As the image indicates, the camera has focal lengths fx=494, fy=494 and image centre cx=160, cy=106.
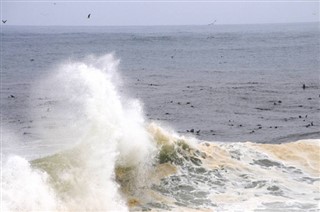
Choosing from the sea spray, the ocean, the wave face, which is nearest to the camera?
the wave face

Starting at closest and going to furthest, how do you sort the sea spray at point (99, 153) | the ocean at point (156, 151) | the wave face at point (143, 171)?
the wave face at point (143, 171)
the sea spray at point (99, 153)
the ocean at point (156, 151)

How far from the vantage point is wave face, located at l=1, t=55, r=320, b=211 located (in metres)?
13.3

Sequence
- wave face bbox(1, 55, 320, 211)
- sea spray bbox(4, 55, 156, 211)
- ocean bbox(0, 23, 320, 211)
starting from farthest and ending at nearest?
ocean bbox(0, 23, 320, 211), sea spray bbox(4, 55, 156, 211), wave face bbox(1, 55, 320, 211)

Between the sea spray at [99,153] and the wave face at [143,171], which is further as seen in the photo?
the sea spray at [99,153]

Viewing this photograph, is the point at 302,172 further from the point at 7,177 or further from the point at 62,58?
the point at 62,58

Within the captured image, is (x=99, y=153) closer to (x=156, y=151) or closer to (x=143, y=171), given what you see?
(x=143, y=171)

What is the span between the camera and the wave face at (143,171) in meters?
13.3

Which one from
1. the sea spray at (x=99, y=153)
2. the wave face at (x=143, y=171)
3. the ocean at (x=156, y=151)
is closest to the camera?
the wave face at (x=143, y=171)

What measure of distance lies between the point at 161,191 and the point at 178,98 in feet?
73.2

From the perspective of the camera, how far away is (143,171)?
1614 cm

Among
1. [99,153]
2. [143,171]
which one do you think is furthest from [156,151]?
[99,153]

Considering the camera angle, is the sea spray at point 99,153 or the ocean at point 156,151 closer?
the sea spray at point 99,153

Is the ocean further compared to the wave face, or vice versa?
the ocean

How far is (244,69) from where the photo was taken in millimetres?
54344
